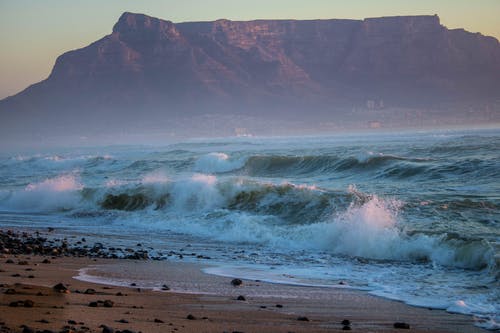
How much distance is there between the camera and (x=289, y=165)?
28.3 metres

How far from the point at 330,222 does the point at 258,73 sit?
540 feet

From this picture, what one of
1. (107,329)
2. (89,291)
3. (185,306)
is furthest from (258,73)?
(107,329)

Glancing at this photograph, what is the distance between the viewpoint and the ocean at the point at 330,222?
893 centimetres

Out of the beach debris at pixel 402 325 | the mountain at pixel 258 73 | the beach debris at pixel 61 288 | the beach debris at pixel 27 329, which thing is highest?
the mountain at pixel 258 73

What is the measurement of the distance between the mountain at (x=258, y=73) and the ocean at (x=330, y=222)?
135 metres

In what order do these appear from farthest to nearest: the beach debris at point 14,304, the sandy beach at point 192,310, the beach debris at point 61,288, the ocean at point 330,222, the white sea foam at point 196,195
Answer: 1. the white sea foam at point 196,195
2. the ocean at point 330,222
3. the beach debris at point 61,288
4. the beach debris at point 14,304
5. the sandy beach at point 192,310

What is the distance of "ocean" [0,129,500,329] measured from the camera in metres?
8.93

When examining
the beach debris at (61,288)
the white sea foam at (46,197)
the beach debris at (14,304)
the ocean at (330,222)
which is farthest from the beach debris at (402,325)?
the white sea foam at (46,197)

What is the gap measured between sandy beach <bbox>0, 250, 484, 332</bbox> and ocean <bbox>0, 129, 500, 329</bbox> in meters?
0.53

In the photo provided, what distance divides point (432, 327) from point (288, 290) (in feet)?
6.67

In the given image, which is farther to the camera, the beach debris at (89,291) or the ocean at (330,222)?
the ocean at (330,222)

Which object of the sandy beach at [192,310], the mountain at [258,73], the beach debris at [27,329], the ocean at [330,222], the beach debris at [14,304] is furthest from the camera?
the mountain at [258,73]

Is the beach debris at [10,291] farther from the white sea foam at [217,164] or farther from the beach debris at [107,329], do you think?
the white sea foam at [217,164]

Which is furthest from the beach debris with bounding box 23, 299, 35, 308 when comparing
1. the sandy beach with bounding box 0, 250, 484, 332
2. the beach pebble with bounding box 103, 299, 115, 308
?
the beach pebble with bounding box 103, 299, 115, 308
